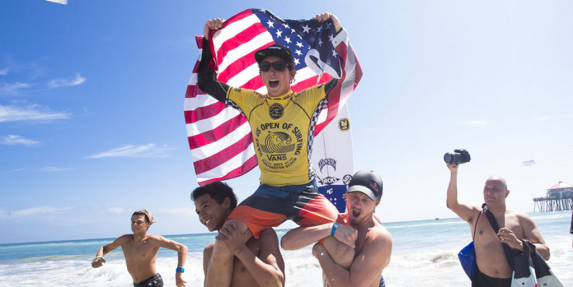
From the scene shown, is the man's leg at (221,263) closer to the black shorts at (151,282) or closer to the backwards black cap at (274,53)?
the backwards black cap at (274,53)

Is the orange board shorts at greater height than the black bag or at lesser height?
greater

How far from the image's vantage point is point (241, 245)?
2.76 m

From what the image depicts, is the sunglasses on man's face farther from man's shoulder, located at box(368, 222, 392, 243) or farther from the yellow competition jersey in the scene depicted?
man's shoulder, located at box(368, 222, 392, 243)

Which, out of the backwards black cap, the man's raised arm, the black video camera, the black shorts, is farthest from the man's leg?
the black shorts

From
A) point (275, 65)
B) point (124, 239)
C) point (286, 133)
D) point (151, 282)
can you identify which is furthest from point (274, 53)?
point (124, 239)

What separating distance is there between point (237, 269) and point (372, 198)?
1.23m

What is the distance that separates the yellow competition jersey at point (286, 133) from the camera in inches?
126

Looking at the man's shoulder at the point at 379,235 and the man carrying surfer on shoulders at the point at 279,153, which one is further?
the man carrying surfer on shoulders at the point at 279,153

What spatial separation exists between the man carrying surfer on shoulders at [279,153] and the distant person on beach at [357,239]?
0.69 feet

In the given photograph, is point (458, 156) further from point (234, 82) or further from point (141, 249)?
point (141, 249)

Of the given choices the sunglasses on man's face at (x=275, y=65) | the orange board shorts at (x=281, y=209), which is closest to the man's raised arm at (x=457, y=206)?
the orange board shorts at (x=281, y=209)

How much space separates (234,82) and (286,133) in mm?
1382

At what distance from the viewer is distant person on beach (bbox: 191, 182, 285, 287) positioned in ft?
8.85

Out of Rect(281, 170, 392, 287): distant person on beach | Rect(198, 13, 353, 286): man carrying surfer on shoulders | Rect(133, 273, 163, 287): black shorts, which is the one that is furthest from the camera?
Rect(133, 273, 163, 287): black shorts
